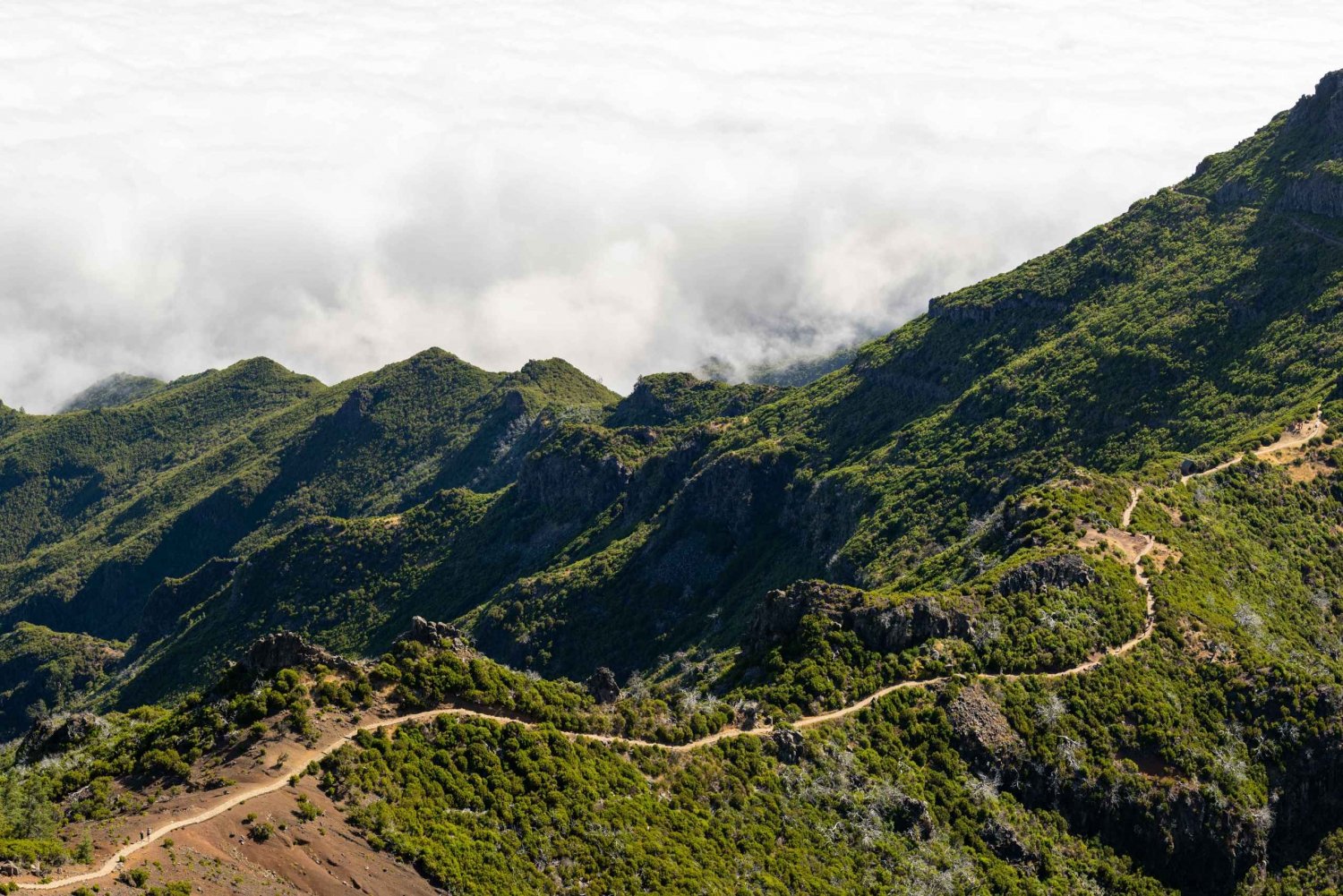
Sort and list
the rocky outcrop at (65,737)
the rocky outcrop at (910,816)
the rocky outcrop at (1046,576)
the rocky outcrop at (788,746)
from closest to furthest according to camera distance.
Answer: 1. the rocky outcrop at (65,737)
2. the rocky outcrop at (910,816)
3. the rocky outcrop at (788,746)
4. the rocky outcrop at (1046,576)

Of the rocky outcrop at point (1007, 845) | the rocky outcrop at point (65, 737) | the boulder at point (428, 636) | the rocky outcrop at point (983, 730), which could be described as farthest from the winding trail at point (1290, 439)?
the rocky outcrop at point (65, 737)

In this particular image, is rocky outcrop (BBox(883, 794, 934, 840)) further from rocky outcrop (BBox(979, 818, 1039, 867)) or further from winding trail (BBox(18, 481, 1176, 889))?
winding trail (BBox(18, 481, 1176, 889))

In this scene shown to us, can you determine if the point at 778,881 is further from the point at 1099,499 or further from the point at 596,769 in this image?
the point at 1099,499

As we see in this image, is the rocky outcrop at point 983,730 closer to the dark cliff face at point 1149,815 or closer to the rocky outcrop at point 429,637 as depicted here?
the dark cliff face at point 1149,815

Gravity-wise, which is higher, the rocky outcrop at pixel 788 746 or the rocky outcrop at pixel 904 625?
the rocky outcrop at pixel 904 625

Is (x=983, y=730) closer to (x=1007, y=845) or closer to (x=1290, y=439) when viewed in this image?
(x=1007, y=845)

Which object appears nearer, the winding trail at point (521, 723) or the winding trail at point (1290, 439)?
the winding trail at point (521, 723)

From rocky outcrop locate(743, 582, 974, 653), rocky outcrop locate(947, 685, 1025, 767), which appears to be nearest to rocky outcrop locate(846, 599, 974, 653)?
rocky outcrop locate(743, 582, 974, 653)
